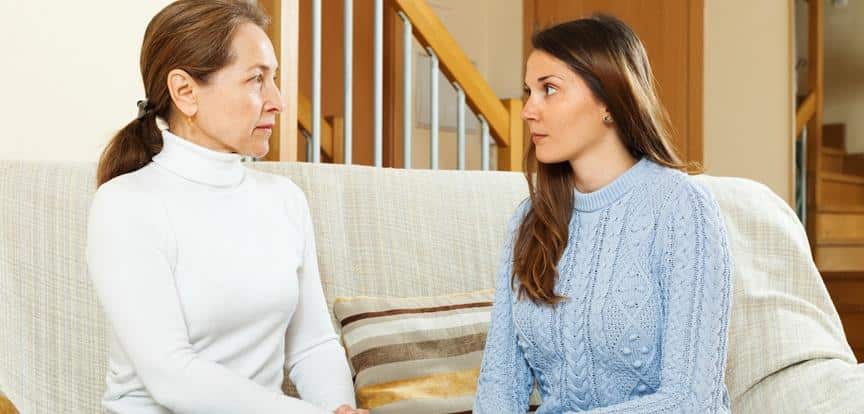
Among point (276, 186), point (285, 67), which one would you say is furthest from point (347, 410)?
point (285, 67)

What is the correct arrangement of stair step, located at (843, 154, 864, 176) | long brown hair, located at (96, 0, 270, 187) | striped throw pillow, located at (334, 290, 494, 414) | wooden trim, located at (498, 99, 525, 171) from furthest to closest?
stair step, located at (843, 154, 864, 176)
wooden trim, located at (498, 99, 525, 171)
striped throw pillow, located at (334, 290, 494, 414)
long brown hair, located at (96, 0, 270, 187)

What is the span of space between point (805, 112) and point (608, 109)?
360 cm

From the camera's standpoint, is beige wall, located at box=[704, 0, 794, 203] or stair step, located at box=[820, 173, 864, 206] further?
stair step, located at box=[820, 173, 864, 206]

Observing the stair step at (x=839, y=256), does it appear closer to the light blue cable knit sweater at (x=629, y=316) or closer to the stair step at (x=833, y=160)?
the stair step at (x=833, y=160)

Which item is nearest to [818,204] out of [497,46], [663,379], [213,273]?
[497,46]

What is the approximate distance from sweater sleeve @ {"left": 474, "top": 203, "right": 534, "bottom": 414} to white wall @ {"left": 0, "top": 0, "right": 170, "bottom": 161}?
967 mm

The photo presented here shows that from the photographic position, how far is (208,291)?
4.36 feet

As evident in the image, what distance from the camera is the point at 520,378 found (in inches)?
60.5

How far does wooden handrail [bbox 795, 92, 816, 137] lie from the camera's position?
4609 mm

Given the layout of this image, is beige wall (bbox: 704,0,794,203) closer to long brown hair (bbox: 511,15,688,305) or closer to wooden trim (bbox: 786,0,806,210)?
wooden trim (bbox: 786,0,806,210)

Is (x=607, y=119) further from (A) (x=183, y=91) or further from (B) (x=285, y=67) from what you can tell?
(B) (x=285, y=67)

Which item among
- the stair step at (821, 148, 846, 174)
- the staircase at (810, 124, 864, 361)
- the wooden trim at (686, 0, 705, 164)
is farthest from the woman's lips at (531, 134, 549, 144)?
the stair step at (821, 148, 846, 174)

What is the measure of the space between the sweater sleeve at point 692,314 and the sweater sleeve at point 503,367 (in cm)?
18

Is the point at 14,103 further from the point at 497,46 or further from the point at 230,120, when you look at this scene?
the point at 497,46
